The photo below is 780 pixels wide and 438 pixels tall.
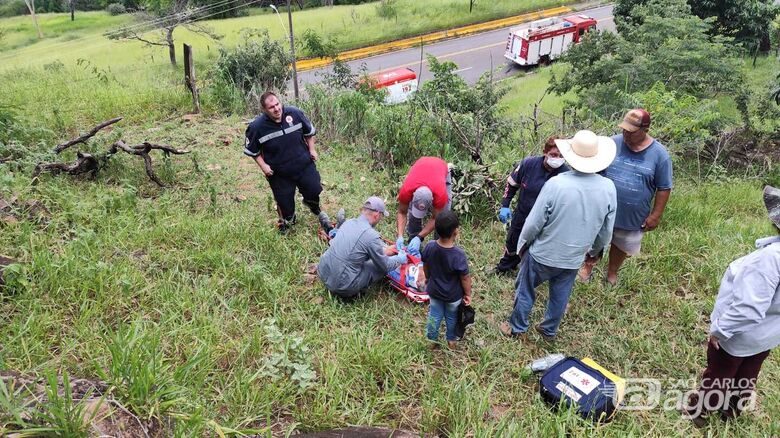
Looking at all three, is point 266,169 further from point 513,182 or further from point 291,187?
point 513,182

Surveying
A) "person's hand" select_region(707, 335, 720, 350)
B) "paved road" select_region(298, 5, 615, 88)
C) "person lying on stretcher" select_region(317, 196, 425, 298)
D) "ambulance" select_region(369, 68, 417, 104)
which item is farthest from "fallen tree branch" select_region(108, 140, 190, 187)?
"paved road" select_region(298, 5, 615, 88)

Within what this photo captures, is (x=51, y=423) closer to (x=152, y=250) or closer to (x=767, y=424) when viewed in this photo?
(x=152, y=250)

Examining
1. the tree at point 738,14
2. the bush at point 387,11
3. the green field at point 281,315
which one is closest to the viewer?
the green field at point 281,315

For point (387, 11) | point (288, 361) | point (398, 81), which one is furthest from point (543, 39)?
point (288, 361)

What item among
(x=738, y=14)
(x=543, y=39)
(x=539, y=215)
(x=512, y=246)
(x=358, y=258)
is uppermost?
(x=738, y=14)

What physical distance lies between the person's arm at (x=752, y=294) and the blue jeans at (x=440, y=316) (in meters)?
1.61

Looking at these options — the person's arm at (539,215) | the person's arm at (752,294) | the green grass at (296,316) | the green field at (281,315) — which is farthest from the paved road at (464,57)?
the person's arm at (752,294)

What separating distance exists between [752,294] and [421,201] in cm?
244

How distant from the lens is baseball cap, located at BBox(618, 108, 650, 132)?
3596 mm

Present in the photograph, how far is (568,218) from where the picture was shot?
128 inches

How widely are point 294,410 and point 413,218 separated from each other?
89.8 inches

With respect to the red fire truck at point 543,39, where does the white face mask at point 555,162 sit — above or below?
above

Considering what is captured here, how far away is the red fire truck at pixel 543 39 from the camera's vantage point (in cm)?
2123

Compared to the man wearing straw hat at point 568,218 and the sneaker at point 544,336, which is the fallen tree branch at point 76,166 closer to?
the man wearing straw hat at point 568,218
